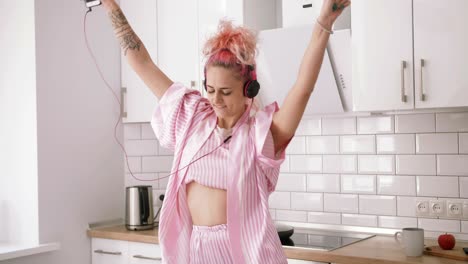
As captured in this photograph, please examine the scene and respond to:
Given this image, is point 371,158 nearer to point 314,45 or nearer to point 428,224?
point 428,224

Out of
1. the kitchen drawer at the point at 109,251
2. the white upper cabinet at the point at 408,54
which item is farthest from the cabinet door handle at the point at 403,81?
the kitchen drawer at the point at 109,251

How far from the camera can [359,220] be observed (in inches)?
112

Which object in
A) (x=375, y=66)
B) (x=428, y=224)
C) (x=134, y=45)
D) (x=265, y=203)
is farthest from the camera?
(x=428, y=224)

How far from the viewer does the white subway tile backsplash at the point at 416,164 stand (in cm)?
264

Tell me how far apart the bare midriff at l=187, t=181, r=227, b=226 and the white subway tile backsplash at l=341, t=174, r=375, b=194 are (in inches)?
52.1

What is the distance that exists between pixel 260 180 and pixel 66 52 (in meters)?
1.76

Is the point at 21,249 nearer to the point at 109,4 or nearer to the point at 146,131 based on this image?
the point at 146,131

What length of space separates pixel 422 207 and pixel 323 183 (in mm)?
506

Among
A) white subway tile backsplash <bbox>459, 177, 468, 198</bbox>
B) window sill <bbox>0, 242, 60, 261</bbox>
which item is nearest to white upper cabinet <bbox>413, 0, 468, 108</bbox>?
white subway tile backsplash <bbox>459, 177, 468, 198</bbox>

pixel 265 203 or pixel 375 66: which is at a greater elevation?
pixel 375 66

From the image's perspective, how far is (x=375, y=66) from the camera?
243cm

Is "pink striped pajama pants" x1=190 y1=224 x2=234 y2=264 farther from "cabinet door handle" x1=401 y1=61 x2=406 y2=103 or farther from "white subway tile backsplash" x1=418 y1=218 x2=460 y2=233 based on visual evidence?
"white subway tile backsplash" x1=418 y1=218 x2=460 y2=233

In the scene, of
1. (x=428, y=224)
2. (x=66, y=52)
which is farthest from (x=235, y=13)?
(x=428, y=224)

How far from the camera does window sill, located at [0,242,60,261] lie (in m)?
2.64
